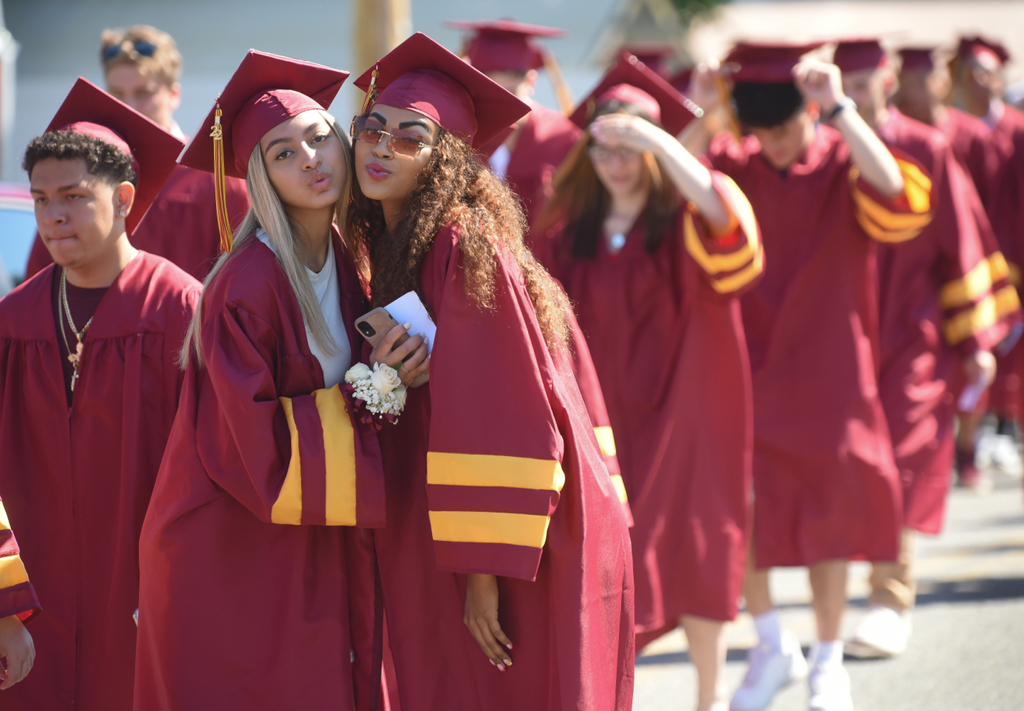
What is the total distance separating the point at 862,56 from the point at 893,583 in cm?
248

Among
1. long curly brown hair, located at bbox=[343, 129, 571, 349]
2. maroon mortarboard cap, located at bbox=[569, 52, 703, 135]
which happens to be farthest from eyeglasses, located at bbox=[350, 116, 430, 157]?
maroon mortarboard cap, located at bbox=[569, 52, 703, 135]

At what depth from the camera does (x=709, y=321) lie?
443 cm

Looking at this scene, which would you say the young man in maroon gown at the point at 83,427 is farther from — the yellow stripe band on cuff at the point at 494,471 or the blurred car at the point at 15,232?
the blurred car at the point at 15,232

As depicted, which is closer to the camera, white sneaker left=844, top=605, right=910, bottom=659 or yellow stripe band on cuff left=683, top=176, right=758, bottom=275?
yellow stripe band on cuff left=683, top=176, right=758, bottom=275

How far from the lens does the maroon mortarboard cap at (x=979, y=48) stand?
8.28 metres

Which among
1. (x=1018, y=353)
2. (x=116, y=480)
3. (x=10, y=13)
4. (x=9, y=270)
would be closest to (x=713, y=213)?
(x=116, y=480)

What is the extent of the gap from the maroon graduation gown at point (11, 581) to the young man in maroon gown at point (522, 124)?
11.8 ft

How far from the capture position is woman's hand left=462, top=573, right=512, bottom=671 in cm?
286

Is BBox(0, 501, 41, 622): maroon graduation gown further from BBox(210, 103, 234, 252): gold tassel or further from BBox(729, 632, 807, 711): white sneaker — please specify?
BBox(729, 632, 807, 711): white sneaker

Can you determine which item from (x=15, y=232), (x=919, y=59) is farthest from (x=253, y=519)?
(x=919, y=59)

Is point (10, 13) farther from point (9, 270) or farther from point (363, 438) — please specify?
point (363, 438)

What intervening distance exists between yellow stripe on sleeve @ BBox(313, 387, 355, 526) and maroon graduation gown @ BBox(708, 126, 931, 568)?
2568 mm

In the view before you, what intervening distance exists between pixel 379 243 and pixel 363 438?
22.1 inches

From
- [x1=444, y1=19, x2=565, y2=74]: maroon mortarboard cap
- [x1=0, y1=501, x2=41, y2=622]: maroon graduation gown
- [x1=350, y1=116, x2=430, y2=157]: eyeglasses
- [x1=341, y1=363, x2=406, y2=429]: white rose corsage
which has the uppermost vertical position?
[x1=444, y1=19, x2=565, y2=74]: maroon mortarboard cap
